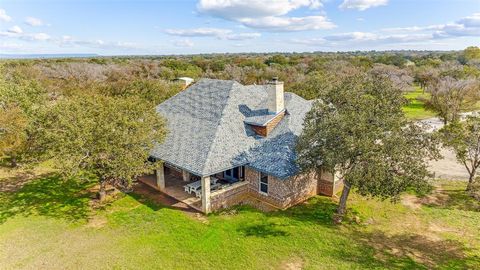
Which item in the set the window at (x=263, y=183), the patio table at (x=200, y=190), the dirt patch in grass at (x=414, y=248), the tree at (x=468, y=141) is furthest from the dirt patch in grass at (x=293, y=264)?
the tree at (x=468, y=141)

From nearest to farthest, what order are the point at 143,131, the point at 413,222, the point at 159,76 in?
the point at 413,222 < the point at 143,131 < the point at 159,76

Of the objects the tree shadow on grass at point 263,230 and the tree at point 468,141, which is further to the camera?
the tree at point 468,141

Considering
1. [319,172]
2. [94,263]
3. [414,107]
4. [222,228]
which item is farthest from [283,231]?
[414,107]

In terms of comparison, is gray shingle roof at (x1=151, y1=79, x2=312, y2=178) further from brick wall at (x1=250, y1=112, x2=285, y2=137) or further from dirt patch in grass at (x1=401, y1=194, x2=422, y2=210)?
dirt patch in grass at (x1=401, y1=194, x2=422, y2=210)

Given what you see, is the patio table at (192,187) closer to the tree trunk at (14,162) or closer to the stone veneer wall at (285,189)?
the stone veneer wall at (285,189)

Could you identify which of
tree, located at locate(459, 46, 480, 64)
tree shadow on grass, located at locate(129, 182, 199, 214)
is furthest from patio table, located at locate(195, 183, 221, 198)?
tree, located at locate(459, 46, 480, 64)

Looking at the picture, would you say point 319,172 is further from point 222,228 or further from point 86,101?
point 86,101

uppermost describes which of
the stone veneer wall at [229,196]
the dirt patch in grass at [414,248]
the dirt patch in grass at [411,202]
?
the stone veneer wall at [229,196]
